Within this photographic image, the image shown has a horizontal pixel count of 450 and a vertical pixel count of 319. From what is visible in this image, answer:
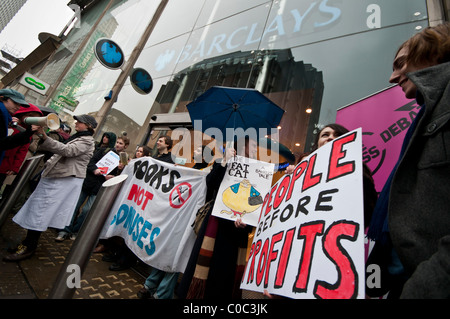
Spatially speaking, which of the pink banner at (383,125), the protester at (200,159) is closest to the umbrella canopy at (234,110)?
the protester at (200,159)

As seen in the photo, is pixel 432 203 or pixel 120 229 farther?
pixel 120 229

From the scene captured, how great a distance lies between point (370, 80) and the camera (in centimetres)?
331

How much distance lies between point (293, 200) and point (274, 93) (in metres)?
4.06

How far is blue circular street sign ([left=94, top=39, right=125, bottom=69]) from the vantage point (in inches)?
259

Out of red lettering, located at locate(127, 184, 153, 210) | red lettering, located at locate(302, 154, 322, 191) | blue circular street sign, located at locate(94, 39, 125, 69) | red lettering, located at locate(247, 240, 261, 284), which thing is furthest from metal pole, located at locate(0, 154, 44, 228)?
blue circular street sign, located at locate(94, 39, 125, 69)

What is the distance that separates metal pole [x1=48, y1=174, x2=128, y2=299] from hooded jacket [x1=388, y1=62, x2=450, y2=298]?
1608 millimetres

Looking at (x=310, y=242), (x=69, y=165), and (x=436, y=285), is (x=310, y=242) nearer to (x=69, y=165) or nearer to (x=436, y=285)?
(x=436, y=285)

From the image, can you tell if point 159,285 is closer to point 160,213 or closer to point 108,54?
point 160,213

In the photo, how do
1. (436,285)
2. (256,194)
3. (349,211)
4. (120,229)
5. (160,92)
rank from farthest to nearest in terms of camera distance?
(160,92)
(120,229)
(256,194)
(349,211)
(436,285)

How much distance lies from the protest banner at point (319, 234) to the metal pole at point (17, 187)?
3350mm

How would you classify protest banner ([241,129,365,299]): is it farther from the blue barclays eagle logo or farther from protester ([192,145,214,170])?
the blue barclays eagle logo

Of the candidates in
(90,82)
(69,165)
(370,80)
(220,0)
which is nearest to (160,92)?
(220,0)

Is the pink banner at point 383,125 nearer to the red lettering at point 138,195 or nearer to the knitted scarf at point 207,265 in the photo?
the knitted scarf at point 207,265

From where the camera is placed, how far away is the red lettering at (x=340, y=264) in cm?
68
